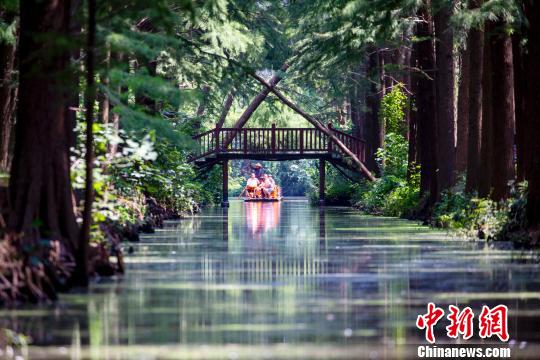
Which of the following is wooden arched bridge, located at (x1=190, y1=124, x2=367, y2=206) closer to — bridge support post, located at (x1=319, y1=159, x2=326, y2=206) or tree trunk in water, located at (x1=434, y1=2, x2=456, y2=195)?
bridge support post, located at (x1=319, y1=159, x2=326, y2=206)

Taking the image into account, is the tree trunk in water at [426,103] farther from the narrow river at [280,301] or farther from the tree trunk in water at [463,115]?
the narrow river at [280,301]

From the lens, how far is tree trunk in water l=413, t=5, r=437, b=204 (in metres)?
40.0

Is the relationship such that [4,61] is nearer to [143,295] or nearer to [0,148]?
[0,148]

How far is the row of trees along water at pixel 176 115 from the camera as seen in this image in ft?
57.1

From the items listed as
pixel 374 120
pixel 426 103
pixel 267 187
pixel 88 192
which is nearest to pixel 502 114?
pixel 426 103

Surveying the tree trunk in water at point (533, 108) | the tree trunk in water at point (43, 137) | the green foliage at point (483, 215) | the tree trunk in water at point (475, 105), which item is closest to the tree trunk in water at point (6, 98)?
the green foliage at point (483, 215)

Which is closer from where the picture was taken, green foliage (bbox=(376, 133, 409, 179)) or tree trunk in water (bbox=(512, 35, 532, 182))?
tree trunk in water (bbox=(512, 35, 532, 182))

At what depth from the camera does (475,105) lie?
33.3 metres

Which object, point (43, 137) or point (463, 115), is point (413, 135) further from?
point (43, 137)

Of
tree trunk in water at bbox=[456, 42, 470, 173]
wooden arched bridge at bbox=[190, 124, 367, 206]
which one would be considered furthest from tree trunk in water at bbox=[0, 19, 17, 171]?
wooden arched bridge at bbox=[190, 124, 367, 206]

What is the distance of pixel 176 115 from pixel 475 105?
2394 centimetres

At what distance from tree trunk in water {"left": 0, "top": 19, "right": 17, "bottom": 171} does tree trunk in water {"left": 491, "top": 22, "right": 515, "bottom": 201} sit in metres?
10.3

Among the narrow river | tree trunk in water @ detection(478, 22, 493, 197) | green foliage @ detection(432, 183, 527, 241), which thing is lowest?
A: the narrow river

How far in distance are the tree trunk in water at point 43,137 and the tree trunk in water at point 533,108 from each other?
9.76m
